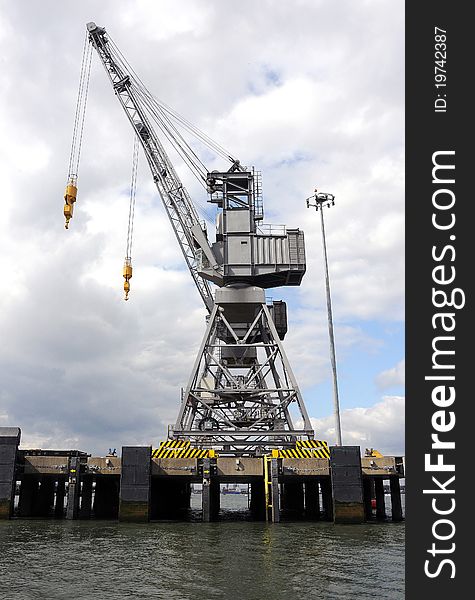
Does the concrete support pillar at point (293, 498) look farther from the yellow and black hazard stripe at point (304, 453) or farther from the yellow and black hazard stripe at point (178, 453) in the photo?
the yellow and black hazard stripe at point (178, 453)

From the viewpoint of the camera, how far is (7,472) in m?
32.7

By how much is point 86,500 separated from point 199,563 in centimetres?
1965

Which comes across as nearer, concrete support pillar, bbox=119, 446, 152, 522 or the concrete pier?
concrete support pillar, bbox=119, 446, 152, 522

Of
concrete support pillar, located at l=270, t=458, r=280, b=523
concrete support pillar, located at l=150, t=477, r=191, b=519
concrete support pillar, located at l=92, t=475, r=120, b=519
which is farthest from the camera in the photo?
concrete support pillar, located at l=92, t=475, r=120, b=519

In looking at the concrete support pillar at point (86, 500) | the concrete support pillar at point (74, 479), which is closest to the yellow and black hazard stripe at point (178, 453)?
the concrete support pillar at point (74, 479)

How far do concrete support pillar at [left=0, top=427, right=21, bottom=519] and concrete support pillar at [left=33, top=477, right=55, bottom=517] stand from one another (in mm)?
7019

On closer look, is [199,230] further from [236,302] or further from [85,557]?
[85,557]

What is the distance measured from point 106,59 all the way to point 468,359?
47.2 m

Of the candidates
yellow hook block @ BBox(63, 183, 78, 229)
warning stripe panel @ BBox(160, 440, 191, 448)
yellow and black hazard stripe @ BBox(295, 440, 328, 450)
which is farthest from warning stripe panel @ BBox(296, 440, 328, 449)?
yellow hook block @ BBox(63, 183, 78, 229)

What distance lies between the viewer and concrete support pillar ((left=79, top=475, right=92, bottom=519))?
121 ft

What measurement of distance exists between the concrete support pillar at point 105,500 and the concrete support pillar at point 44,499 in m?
3.60

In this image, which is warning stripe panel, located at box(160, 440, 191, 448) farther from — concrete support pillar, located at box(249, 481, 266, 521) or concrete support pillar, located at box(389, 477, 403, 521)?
concrete support pillar, located at box(389, 477, 403, 521)

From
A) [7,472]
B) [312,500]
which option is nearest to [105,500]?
[7,472]

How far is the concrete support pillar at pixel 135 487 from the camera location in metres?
→ 31.9
